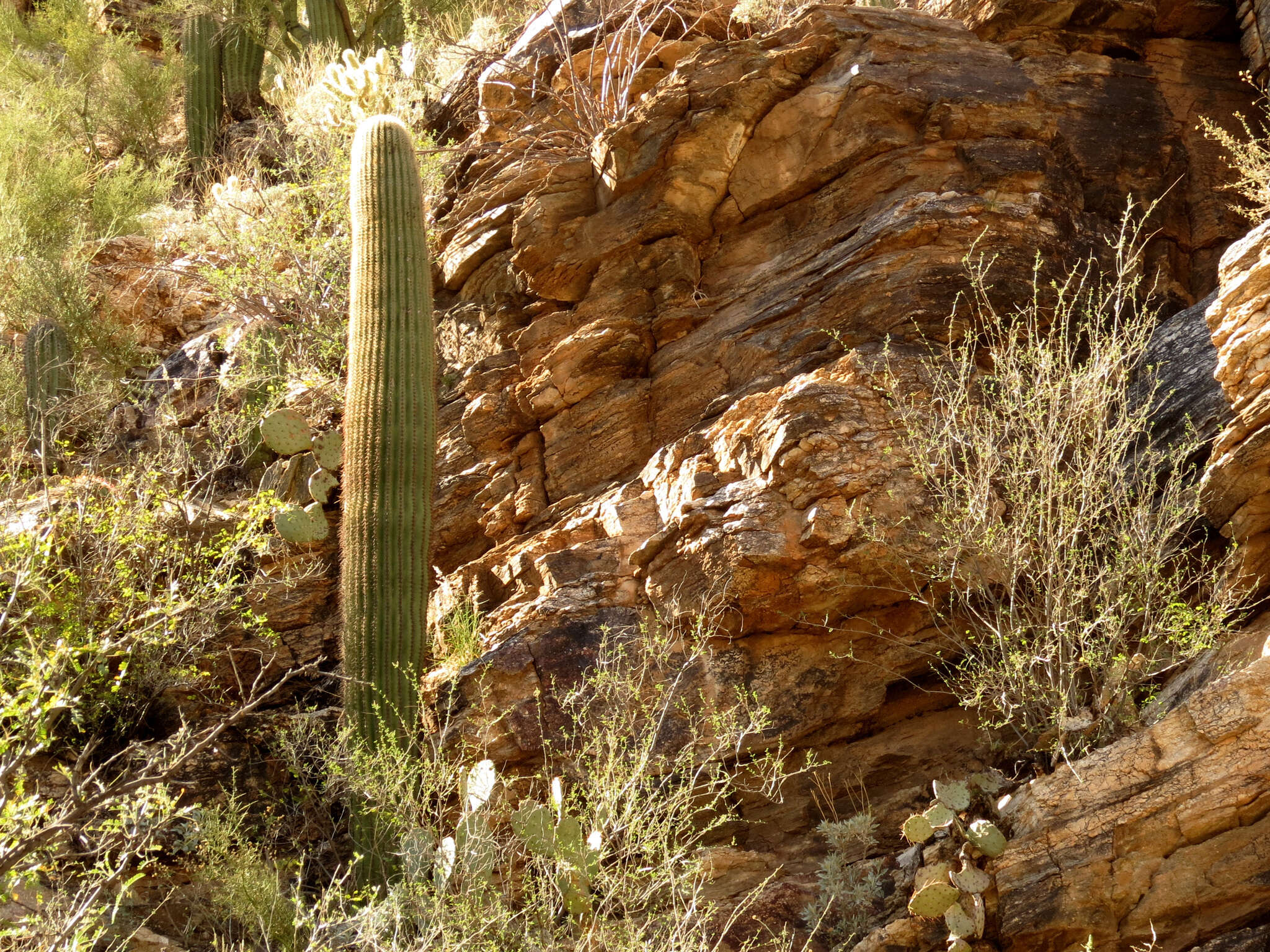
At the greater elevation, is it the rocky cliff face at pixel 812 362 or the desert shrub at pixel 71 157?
the desert shrub at pixel 71 157

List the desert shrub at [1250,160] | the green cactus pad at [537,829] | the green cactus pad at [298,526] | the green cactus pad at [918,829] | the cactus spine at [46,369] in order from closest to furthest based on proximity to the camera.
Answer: the green cactus pad at [918,829] < the green cactus pad at [537,829] < the desert shrub at [1250,160] < the green cactus pad at [298,526] < the cactus spine at [46,369]

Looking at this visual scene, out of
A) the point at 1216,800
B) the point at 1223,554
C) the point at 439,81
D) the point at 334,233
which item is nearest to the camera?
the point at 1216,800

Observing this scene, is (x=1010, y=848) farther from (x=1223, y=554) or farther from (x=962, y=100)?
(x=962, y=100)

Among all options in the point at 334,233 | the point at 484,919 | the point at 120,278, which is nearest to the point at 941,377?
the point at 484,919

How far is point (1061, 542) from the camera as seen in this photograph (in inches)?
203

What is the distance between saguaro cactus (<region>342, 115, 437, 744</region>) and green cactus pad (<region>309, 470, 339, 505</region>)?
95 centimetres

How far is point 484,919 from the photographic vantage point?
4633 mm

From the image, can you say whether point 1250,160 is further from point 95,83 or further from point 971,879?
point 95,83

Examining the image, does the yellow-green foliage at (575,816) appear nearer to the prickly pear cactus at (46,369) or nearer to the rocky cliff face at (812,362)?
the rocky cliff face at (812,362)

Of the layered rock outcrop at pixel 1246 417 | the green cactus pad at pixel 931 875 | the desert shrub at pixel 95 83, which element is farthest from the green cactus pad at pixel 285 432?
the desert shrub at pixel 95 83

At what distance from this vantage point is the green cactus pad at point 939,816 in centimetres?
473

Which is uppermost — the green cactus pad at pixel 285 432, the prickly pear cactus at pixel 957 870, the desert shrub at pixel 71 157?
the desert shrub at pixel 71 157

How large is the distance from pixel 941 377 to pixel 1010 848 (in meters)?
2.50

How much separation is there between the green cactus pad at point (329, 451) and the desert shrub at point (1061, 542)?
12.3 ft
